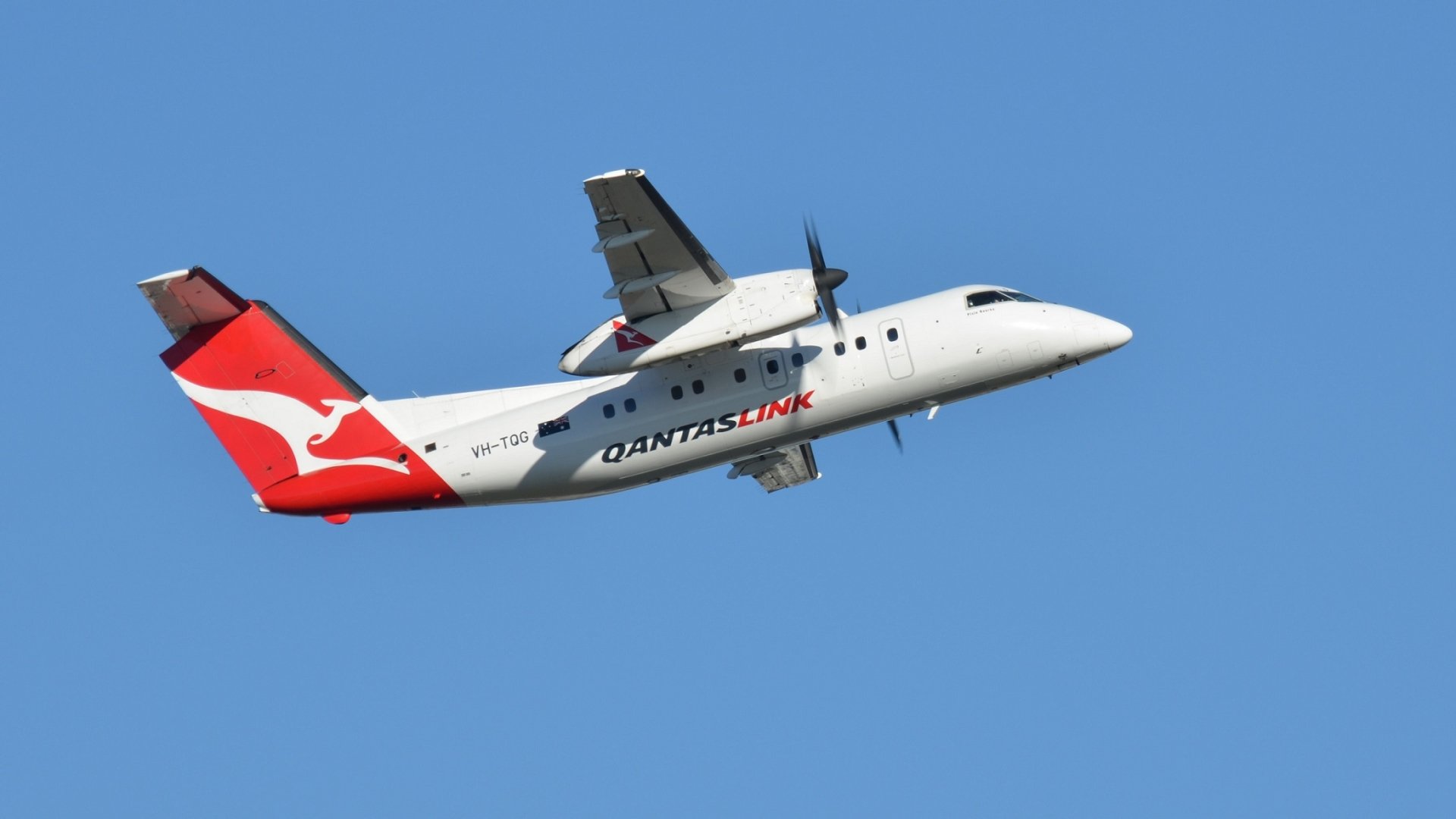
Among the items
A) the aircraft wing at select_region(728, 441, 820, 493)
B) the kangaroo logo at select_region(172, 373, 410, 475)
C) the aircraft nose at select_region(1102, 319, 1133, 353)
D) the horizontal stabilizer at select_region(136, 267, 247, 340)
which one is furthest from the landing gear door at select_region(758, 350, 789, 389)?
the horizontal stabilizer at select_region(136, 267, 247, 340)

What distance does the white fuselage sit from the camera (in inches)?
866

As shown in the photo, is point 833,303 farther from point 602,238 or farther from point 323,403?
point 323,403

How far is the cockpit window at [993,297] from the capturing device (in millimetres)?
22234

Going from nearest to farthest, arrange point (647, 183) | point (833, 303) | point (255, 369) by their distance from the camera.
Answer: point (647, 183), point (833, 303), point (255, 369)

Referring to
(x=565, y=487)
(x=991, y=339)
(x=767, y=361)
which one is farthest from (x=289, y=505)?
(x=991, y=339)

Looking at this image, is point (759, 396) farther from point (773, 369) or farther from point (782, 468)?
point (782, 468)

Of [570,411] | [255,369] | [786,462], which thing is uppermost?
[255,369]

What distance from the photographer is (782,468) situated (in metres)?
24.7

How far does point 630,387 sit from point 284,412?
5.21 m

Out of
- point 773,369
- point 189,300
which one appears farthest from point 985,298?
point 189,300

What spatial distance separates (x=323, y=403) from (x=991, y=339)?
9.76 m

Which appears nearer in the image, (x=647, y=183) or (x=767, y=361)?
(x=647, y=183)

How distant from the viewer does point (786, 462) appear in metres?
24.6

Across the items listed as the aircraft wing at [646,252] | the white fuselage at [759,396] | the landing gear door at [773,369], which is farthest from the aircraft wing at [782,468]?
the aircraft wing at [646,252]
